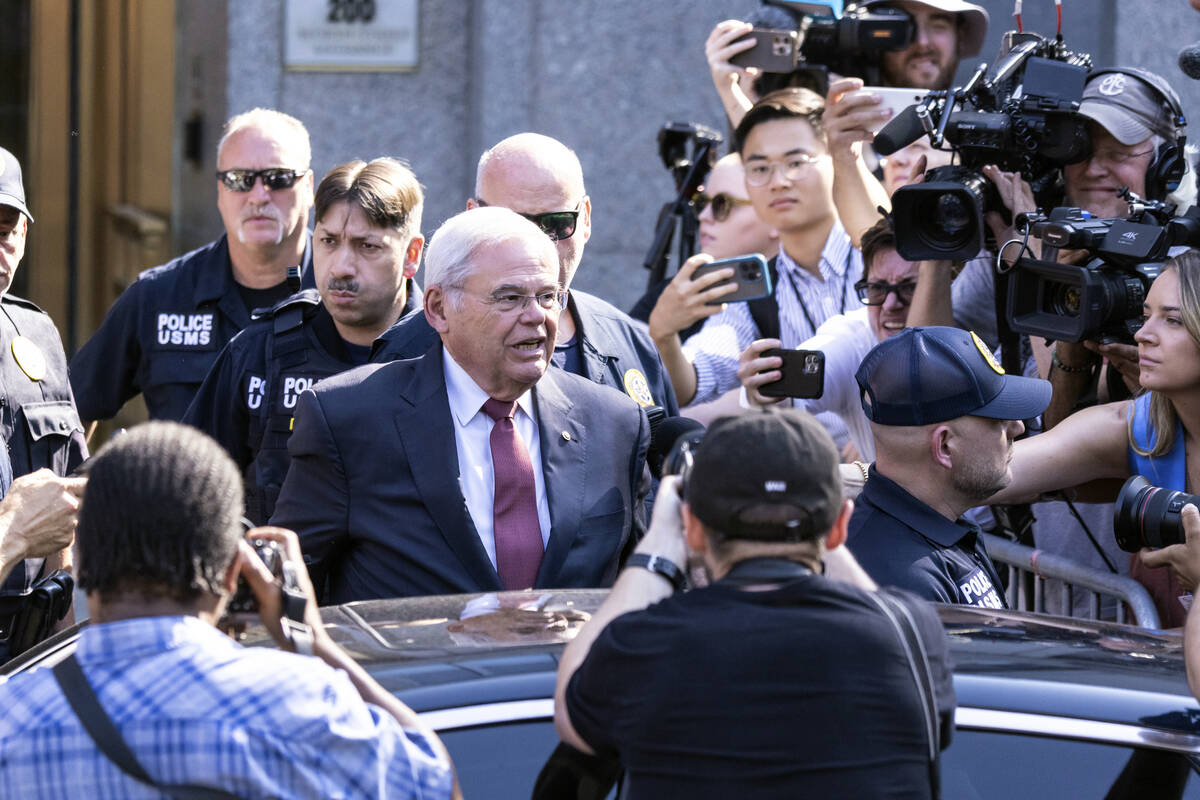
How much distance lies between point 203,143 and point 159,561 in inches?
263

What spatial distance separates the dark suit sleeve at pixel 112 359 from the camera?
→ 15.9ft

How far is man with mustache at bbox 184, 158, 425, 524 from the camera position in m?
4.25

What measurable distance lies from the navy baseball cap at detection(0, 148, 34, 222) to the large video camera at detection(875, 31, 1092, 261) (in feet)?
6.96

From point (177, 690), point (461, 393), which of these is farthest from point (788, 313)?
point (177, 690)

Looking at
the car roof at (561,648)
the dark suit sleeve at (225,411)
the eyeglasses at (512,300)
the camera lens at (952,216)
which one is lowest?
the dark suit sleeve at (225,411)

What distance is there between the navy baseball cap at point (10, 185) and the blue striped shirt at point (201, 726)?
234 centimetres

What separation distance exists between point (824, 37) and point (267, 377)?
2.24 meters

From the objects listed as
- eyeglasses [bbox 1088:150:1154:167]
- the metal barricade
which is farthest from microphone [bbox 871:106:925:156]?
the metal barricade

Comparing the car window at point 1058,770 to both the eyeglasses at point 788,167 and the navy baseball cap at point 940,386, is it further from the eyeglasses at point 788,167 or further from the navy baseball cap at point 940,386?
the eyeglasses at point 788,167

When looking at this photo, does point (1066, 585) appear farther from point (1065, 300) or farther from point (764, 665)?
point (764, 665)

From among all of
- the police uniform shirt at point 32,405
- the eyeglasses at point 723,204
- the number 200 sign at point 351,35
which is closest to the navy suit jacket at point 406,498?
the police uniform shirt at point 32,405

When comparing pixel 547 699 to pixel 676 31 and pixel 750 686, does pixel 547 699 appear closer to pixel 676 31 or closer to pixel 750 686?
pixel 750 686

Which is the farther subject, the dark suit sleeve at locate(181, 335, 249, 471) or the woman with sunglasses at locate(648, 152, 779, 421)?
the woman with sunglasses at locate(648, 152, 779, 421)

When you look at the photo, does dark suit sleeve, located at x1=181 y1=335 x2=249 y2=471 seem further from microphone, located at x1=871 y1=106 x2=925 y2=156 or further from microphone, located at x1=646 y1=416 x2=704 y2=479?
microphone, located at x1=871 y1=106 x2=925 y2=156
